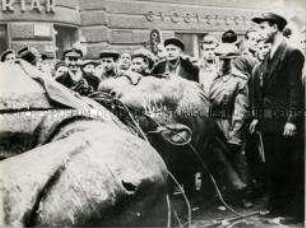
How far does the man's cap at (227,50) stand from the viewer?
14.9 ft

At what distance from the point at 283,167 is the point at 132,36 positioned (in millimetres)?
1431

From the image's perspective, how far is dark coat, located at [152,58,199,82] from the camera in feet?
14.0

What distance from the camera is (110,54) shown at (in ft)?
13.8

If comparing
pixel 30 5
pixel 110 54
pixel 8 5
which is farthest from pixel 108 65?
pixel 8 5

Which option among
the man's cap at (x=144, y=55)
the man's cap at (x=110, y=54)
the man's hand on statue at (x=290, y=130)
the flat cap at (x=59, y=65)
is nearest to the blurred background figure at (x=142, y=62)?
the man's cap at (x=144, y=55)

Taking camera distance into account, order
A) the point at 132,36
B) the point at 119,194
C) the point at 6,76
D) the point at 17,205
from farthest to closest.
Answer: the point at 132,36, the point at 6,76, the point at 119,194, the point at 17,205

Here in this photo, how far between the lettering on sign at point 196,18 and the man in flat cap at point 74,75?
58 cm

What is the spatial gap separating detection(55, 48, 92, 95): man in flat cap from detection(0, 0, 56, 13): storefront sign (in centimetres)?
31

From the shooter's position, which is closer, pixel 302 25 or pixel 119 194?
pixel 119 194

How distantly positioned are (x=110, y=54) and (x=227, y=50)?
892 mm

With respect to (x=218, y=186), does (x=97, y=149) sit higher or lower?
higher

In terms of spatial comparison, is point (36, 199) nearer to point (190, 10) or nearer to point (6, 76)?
point (6, 76)

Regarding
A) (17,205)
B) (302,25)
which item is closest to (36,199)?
(17,205)

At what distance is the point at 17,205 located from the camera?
2855mm
